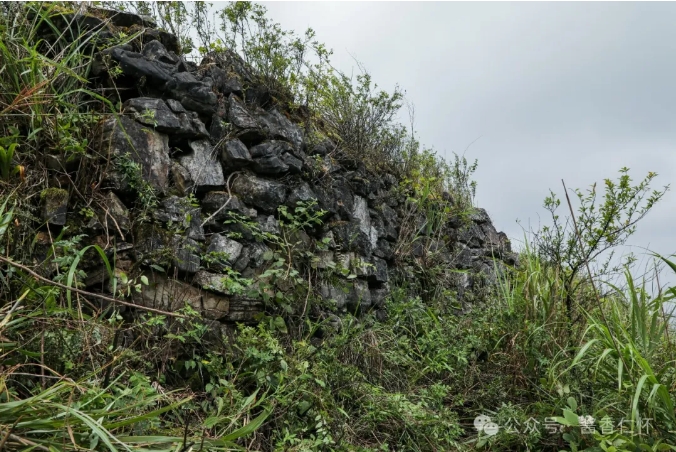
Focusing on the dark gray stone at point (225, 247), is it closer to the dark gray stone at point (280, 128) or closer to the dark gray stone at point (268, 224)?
the dark gray stone at point (268, 224)

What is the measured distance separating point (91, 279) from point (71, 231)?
27 centimetres

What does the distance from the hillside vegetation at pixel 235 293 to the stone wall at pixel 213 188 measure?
0.06 feet

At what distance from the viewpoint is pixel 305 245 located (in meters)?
3.57

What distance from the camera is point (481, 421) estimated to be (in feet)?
10.8

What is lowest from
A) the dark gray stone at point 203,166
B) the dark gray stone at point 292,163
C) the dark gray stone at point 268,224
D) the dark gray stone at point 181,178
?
the dark gray stone at point 268,224

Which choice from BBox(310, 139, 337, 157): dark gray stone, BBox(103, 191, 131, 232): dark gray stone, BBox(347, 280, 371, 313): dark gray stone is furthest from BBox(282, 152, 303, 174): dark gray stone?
BBox(103, 191, 131, 232): dark gray stone

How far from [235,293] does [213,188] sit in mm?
809

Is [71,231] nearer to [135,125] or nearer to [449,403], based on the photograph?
[135,125]

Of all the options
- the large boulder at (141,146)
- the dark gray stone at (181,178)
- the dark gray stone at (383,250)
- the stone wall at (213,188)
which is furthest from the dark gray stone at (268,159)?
the dark gray stone at (383,250)

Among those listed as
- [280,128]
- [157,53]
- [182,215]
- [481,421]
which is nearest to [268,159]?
[280,128]

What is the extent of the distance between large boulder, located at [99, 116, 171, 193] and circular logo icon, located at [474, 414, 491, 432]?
2594 mm

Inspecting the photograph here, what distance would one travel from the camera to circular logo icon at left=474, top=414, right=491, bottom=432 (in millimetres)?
3222

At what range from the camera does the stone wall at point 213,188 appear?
267cm

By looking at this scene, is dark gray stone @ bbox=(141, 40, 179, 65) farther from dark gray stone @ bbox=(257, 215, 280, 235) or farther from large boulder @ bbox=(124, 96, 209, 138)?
dark gray stone @ bbox=(257, 215, 280, 235)
